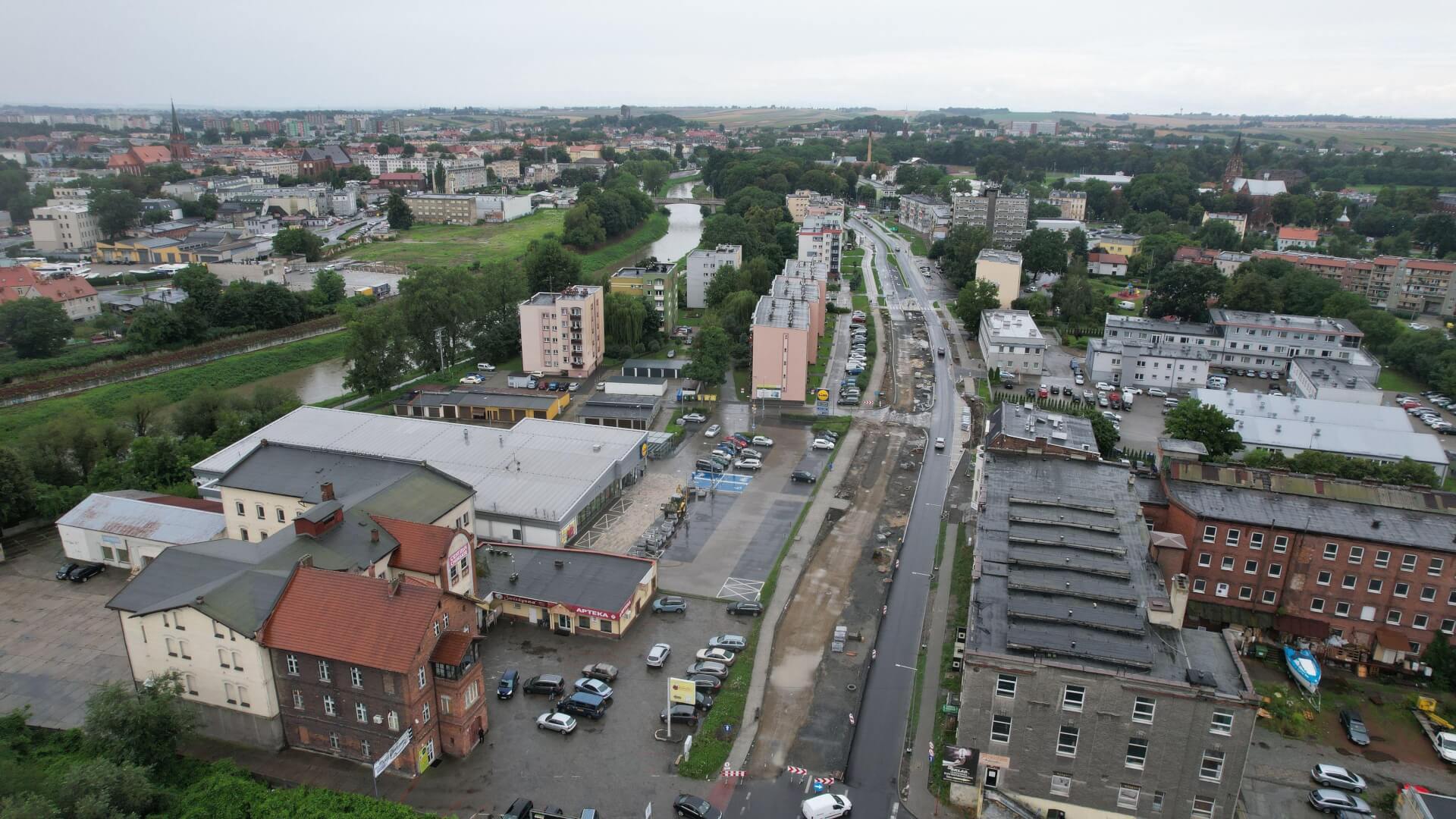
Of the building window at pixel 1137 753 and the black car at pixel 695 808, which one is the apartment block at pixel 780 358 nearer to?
the black car at pixel 695 808

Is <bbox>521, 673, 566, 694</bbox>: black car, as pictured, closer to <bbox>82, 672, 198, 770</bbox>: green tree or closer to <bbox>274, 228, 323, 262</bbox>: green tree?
<bbox>82, 672, 198, 770</bbox>: green tree

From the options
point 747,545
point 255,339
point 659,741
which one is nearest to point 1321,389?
point 747,545

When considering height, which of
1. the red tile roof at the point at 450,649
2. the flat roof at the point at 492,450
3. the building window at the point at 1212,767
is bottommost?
the flat roof at the point at 492,450

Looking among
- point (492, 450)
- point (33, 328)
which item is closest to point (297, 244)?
point (33, 328)

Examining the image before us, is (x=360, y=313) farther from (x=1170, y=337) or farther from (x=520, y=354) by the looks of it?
(x=1170, y=337)

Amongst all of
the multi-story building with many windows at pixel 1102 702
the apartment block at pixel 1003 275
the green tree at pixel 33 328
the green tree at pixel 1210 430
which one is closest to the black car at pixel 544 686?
the multi-story building with many windows at pixel 1102 702

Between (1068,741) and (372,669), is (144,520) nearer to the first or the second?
(372,669)
